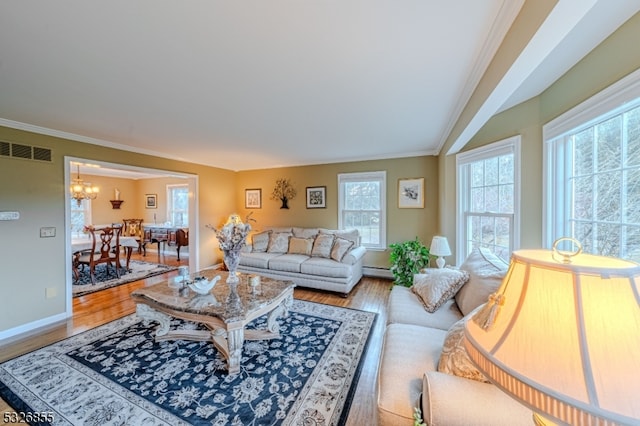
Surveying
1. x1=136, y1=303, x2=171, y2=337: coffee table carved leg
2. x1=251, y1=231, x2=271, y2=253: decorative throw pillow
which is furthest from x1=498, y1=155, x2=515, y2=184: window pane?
x1=251, y1=231, x2=271, y2=253: decorative throw pillow

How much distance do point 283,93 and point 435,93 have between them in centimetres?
132

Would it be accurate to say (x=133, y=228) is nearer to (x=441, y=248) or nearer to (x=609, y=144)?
(x=441, y=248)

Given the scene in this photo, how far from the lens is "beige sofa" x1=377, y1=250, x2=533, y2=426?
96 centimetres

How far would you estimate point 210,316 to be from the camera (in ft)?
6.65

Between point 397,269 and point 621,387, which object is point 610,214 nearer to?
point 621,387

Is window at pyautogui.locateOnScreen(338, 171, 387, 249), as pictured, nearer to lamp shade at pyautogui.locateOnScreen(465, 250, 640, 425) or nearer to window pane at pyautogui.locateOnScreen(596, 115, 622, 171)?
window pane at pyautogui.locateOnScreen(596, 115, 622, 171)

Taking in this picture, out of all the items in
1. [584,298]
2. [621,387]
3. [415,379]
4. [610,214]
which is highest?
[610,214]

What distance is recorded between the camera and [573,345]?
538 millimetres

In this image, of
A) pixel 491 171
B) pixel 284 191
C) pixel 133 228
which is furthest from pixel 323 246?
pixel 133 228

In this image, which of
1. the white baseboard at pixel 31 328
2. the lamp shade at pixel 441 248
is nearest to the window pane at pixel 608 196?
the lamp shade at pixel 441 248

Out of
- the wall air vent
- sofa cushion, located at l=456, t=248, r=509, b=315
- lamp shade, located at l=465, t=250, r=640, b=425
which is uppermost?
the wall air vent

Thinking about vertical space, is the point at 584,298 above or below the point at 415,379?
above

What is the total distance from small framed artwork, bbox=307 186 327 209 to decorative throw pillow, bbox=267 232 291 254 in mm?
820

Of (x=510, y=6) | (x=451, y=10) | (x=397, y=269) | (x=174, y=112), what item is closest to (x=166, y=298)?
(x=174, y=112)
